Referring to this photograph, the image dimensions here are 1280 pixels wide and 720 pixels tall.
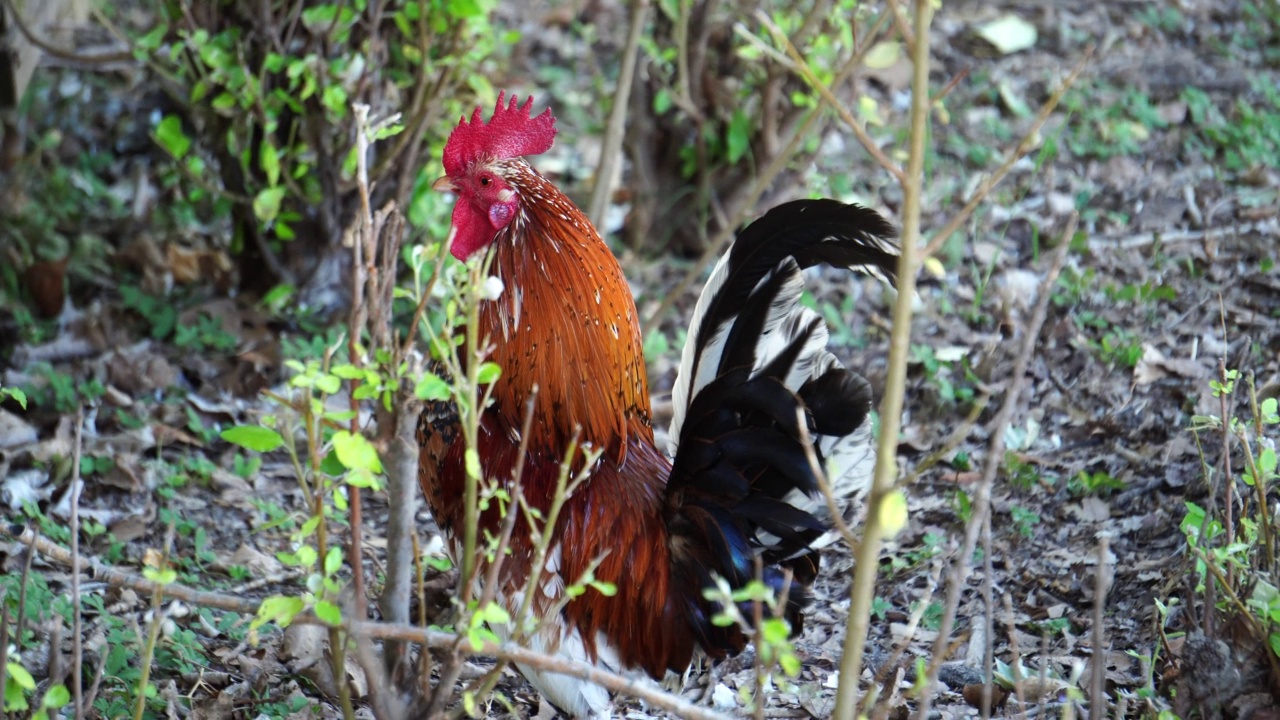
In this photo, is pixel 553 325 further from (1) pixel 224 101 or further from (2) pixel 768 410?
(1) pixel 224 101

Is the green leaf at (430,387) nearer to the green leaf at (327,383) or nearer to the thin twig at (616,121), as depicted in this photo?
the green leaf at (327,383)

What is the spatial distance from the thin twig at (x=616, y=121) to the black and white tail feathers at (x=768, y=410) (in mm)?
1830

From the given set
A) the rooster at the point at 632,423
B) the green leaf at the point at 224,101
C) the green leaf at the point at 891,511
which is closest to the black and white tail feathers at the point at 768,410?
the rooster at the point at 632,423

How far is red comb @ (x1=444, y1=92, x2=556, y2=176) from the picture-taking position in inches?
116

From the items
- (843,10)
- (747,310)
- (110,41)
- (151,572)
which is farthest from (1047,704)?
(110,41)

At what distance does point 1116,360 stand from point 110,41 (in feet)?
18.9

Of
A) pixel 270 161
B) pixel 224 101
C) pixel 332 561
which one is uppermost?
pixel 224 101

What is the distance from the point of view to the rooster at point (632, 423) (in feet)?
8.90

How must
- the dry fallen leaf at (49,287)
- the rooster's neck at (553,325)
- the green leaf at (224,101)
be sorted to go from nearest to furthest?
1. the rooster's neck at (553,325)
2. the green leaf at (224,101)
3. the dry fallen leaf at (49,287)

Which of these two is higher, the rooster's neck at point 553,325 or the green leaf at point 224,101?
the green leaf at point 224,101

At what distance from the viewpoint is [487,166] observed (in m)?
2.94

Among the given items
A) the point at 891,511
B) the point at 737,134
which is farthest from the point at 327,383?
the point at 737,134

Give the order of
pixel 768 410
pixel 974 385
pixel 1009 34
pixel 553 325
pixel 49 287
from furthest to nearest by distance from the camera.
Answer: pixel 1009 34 → pixel 49 287 → pixel 974 385 → pixel 553 325 → pixel 768 410

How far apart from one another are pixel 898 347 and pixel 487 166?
57.5 inches
